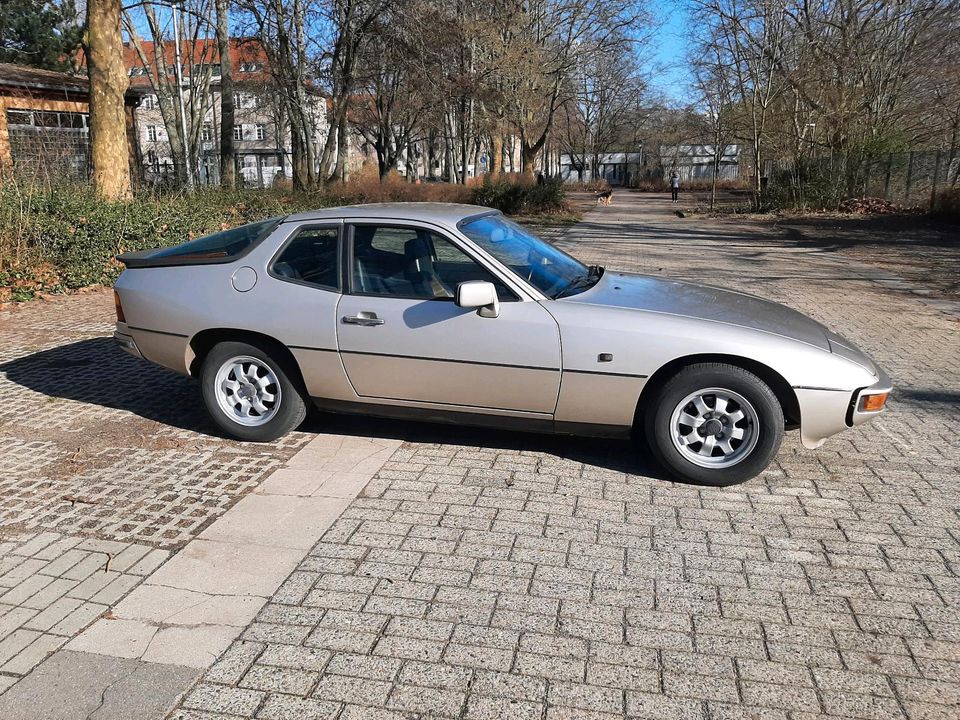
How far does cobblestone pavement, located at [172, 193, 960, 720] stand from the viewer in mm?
2761

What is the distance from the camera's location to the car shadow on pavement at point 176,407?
16.8ft

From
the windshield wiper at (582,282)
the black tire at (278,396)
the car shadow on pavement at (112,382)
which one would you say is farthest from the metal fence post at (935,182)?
the black tire at (278,396)

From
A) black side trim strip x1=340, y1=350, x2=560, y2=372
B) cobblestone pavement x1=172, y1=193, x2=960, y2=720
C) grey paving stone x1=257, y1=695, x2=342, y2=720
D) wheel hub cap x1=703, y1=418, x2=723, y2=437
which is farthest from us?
black side trim strip x1=340, y1=350, x2=560, y2=372

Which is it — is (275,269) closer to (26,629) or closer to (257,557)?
(257,557)

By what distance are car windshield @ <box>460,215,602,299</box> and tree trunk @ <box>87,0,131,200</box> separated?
427 inches

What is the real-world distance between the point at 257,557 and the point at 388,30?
77.9ft

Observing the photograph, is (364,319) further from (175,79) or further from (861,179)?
(175,79)

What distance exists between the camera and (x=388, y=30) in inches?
963

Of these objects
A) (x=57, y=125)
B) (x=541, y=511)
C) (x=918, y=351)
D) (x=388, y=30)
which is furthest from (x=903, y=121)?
(x=541, y=511)

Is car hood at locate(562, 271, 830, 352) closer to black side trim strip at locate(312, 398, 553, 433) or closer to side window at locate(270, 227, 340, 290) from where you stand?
black side trim strip at locate(312, 398, 553, 433)

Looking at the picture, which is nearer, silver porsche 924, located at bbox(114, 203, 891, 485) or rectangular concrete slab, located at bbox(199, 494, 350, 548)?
rectangular concrete slab, located at bbox(199, 494, 350, 548)

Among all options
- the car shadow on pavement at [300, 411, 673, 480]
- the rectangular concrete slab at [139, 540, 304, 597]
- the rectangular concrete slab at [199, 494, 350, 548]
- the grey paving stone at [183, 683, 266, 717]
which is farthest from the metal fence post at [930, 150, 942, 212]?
the grey paving stone at [183, 683, 266, 717]

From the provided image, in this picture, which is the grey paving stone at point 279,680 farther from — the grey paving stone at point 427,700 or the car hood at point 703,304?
the car hood at point 703,304

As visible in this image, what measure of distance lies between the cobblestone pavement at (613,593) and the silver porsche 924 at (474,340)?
0.40 meters
